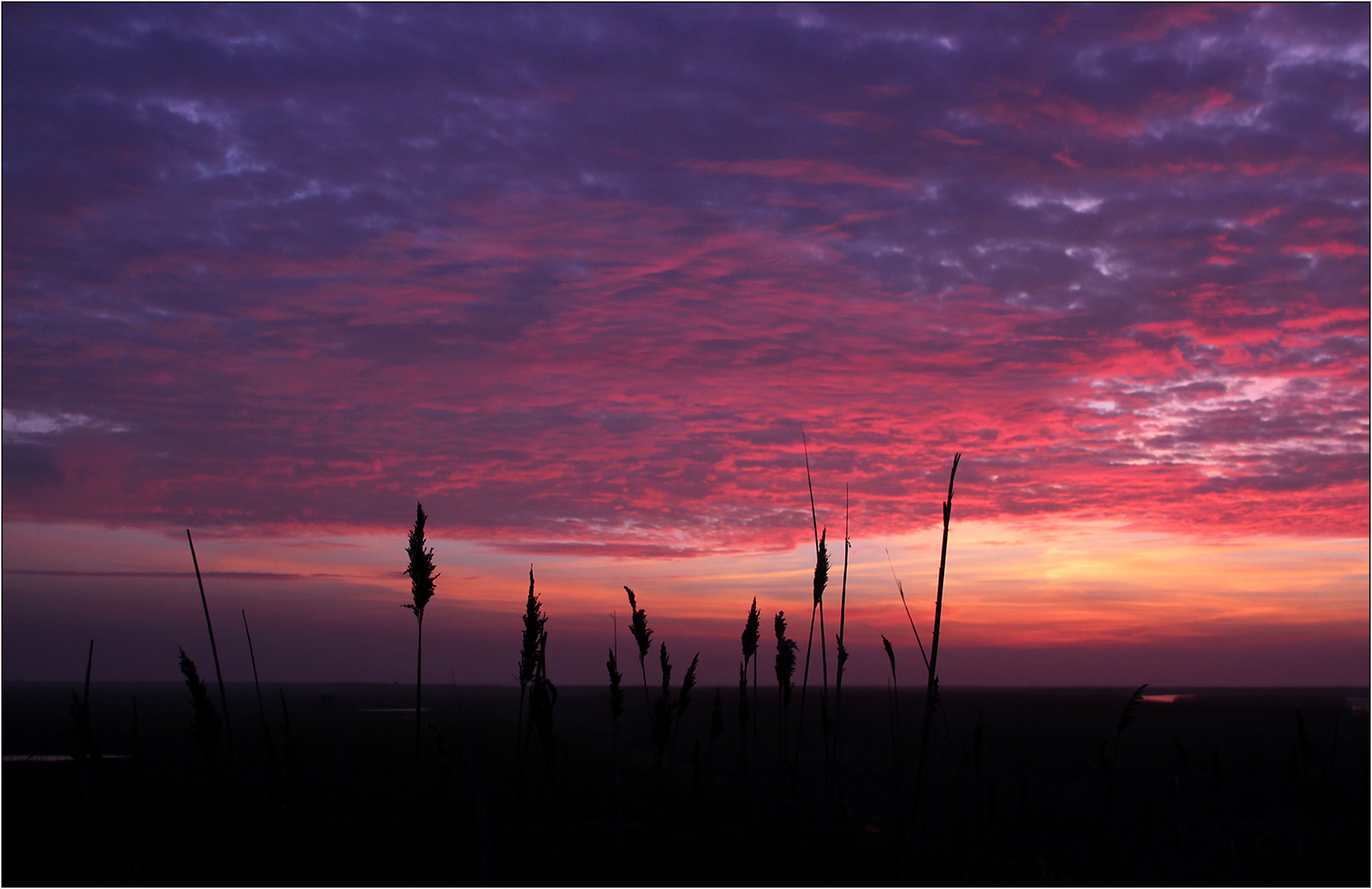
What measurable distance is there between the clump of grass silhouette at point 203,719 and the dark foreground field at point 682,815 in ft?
0.67

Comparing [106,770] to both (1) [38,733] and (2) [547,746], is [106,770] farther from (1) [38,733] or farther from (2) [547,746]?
(1) [38,733]

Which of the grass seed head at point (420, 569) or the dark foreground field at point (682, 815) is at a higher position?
the grass seed head at point (420, 569)

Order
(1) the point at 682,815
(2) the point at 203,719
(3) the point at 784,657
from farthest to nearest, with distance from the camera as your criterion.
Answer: (1) the point at 682,815, (3) the point at 784,657, (2) the point at 203,719

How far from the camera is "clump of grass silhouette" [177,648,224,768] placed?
4562mm

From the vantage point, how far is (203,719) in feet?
15.2

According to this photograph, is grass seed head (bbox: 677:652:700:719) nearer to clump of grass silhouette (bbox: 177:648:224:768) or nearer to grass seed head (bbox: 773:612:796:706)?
grass seed head (bbox: 773:612:796:706)

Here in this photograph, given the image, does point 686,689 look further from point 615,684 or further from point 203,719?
point 203,719

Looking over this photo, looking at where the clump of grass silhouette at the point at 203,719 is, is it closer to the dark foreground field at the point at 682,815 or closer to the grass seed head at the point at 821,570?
the dark foreground field at the point at 682,815

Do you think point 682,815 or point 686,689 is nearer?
point 686,689

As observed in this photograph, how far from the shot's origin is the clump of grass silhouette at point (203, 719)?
180 inches

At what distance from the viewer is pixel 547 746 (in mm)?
5562

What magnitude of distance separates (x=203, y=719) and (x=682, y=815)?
869cm

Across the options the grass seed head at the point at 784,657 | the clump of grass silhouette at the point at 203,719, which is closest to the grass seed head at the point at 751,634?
the grass seed head at the point at 784,657

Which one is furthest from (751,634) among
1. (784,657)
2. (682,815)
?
(682,815)
